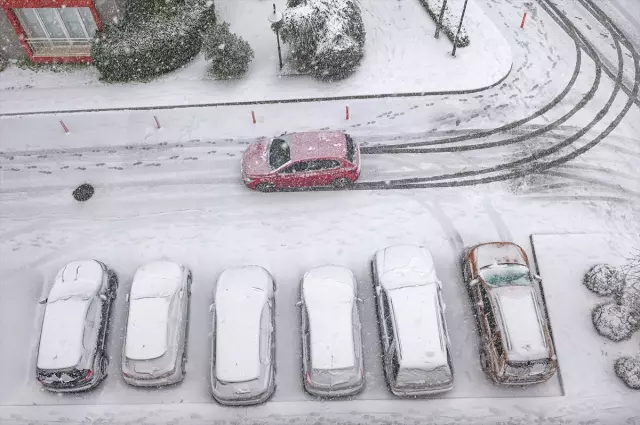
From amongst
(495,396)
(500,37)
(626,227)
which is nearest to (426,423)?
(495,396)

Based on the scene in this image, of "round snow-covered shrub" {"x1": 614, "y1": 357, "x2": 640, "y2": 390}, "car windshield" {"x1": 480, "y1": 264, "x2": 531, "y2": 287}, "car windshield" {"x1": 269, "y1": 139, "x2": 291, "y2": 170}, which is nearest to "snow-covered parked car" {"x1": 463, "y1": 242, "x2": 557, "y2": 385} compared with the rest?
"car windshield" {"x1": 480, "y1": 264, "x2": 531, "y2": 287}

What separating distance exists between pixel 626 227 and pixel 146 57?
1751 cm

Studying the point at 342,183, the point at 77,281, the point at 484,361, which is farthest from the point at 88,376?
the point at 484,361

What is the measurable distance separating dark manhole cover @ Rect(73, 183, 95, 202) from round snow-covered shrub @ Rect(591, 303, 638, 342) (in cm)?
1588

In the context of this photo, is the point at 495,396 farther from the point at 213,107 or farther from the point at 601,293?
the point at 213,107

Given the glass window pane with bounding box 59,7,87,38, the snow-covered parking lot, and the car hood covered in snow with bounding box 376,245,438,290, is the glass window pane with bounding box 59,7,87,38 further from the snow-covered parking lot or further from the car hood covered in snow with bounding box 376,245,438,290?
the car hood covered in snow with bounding box 376,245,438,290

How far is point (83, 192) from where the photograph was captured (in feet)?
55.2

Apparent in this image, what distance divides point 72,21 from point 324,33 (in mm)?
9956

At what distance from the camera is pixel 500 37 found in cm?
2067

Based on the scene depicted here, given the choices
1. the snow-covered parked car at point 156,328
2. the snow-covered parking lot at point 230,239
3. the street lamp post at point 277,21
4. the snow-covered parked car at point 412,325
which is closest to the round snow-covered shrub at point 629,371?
the snow-covered parking lot at point 230,239

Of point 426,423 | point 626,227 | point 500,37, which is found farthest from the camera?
point 500,37

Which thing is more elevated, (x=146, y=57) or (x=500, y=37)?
(x=500, y=37)

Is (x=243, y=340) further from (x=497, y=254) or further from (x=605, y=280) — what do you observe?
(x=605, y=280)

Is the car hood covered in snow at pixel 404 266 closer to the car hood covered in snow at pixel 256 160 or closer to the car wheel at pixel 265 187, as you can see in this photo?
the car wheel at pixel 265 187
